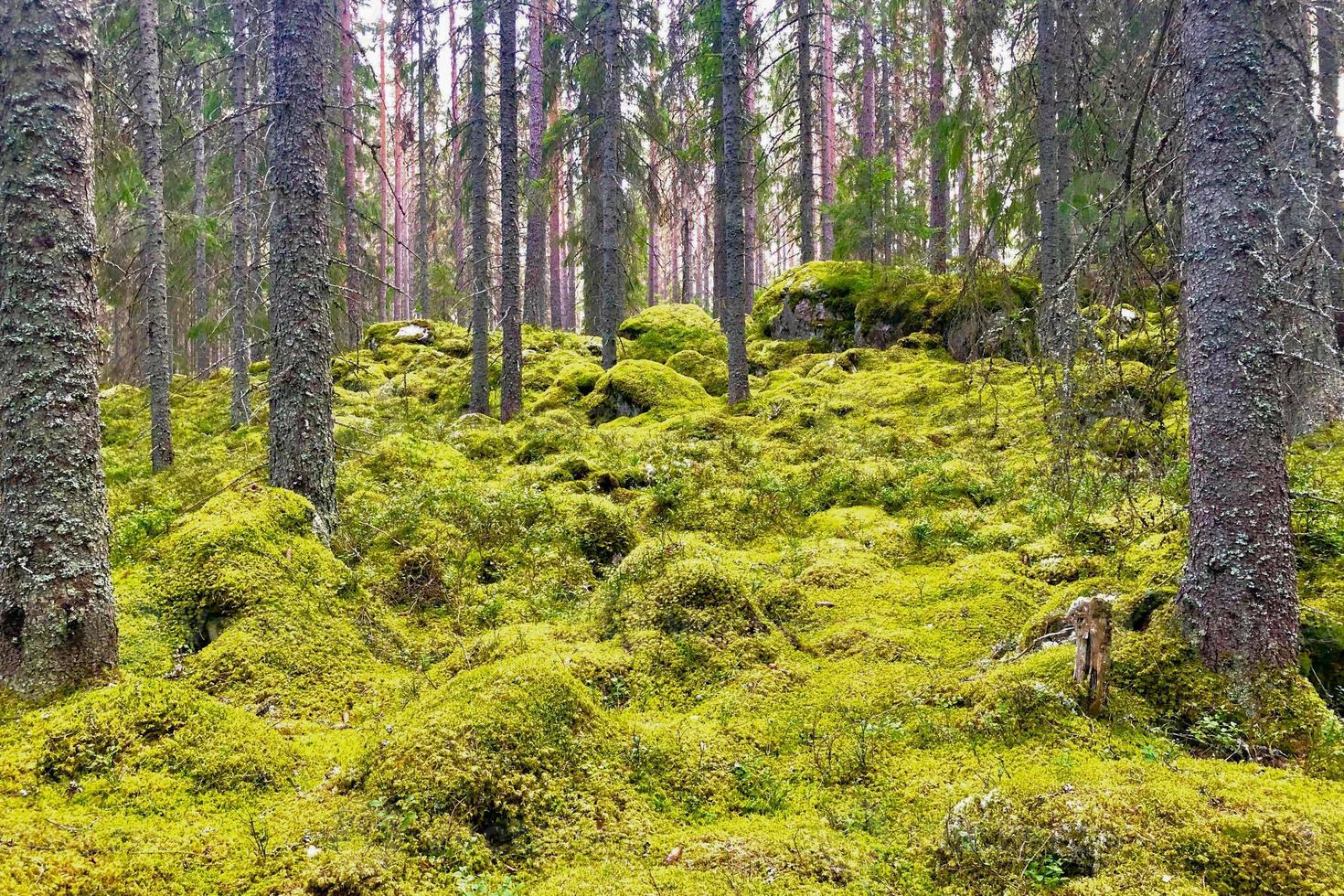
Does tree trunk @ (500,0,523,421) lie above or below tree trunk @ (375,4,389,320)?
below

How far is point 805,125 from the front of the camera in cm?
1706

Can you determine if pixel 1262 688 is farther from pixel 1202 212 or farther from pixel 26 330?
pixel 26 330

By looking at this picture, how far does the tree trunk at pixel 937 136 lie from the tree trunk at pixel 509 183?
7.60 m

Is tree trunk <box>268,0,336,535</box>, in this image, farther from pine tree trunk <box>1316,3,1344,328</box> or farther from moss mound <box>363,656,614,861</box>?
pine tree trunk <box>1316,3,1344,328</box>

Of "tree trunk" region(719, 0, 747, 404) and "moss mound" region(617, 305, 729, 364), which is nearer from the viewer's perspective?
"tree trunk" region(719, 0, 747, 404)

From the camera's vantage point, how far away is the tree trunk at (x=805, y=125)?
16.3 metres

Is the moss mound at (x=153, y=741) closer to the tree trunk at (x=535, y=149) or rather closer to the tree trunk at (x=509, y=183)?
the tree trunk at (x=509, y=183)

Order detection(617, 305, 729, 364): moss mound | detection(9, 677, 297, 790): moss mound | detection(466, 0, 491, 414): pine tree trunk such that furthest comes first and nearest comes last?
1. detection(617, 305, 729, 364): moss mound
2. detection(466, 0, 491, 414): pine tree trunk
3. detection(9, 677, 297, 790): moss mound

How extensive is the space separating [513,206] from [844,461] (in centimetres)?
803

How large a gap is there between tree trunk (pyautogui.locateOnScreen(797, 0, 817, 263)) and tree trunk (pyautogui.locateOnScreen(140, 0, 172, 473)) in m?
12.2

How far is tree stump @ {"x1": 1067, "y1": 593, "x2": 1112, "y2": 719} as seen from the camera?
12.4 ft

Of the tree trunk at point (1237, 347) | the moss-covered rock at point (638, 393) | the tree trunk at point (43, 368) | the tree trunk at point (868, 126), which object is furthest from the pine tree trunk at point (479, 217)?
the tree trunk at point (1237, 347)

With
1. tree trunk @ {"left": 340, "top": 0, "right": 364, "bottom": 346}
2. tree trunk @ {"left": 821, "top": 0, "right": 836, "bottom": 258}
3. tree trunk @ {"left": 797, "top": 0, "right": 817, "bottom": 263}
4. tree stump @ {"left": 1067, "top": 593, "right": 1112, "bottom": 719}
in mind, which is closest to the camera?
tree stump @ {"left": 1067, "top": 593, "right": 1112, "bottom": 719}

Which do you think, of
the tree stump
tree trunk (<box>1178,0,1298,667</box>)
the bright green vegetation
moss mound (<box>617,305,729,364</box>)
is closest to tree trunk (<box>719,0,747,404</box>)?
moss mound (<box>617,305,729,364</box>)
